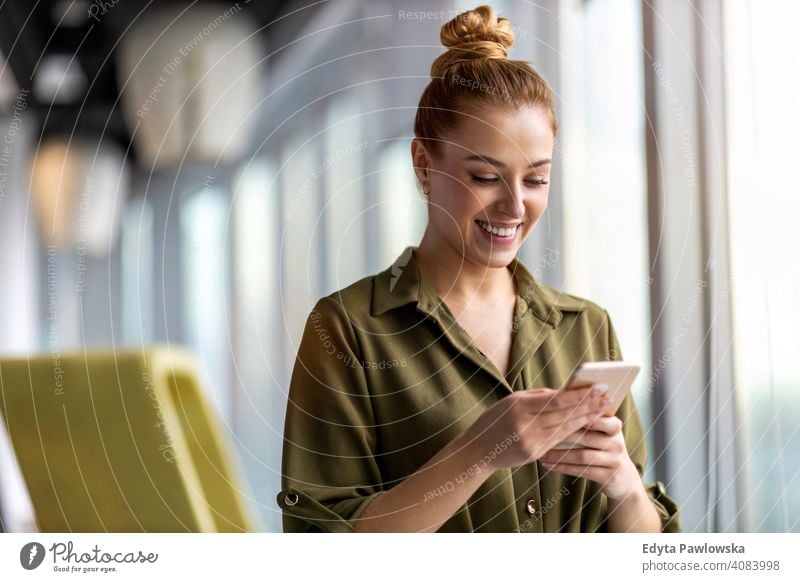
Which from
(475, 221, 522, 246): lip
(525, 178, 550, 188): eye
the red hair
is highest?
the red hair

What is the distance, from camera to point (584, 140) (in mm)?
724

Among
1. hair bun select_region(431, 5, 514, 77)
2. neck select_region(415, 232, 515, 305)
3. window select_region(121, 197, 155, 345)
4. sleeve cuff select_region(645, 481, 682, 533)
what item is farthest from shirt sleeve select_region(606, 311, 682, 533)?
window select_region(121, 197, 155, 345)

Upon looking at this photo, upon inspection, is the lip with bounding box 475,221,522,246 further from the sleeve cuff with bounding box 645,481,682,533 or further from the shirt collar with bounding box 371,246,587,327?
the sleeve cuff with bounding box 645,481,682,533

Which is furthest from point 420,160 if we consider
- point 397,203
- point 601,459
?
point 601,459

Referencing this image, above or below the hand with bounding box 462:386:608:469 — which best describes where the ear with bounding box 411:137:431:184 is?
above

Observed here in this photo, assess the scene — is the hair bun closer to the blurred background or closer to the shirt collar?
the blurred background

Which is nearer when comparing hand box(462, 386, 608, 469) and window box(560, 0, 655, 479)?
hand box(462, 386, 608, 469)

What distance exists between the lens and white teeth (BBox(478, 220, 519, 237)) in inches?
25.7

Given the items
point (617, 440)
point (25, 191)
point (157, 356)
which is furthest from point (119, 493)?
point (617, 440)

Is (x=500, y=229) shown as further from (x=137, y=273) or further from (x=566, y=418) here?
(x=137, y=273)

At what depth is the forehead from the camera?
0.63 m

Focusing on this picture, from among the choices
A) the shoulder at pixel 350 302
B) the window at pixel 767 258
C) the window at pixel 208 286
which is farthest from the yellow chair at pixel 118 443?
the window at pixel 767 258

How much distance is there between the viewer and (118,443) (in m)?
0.70

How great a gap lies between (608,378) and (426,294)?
15cm
